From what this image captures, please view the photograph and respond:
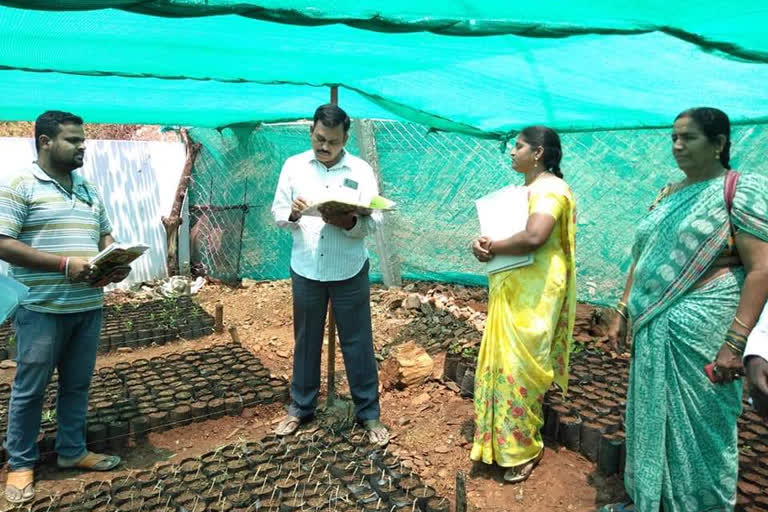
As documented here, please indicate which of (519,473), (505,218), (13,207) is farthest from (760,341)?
(13,207)

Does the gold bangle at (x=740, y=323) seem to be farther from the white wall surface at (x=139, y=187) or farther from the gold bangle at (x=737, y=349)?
the white wall surface at (x=139, y=187)

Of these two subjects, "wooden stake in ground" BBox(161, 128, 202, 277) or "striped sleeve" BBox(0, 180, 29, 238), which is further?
"wooden stake in ground" BBox(161, 128, 202, 277)

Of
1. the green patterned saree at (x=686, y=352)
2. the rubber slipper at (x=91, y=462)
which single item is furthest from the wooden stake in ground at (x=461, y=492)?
the rubber slipper at (x=91, y=462)

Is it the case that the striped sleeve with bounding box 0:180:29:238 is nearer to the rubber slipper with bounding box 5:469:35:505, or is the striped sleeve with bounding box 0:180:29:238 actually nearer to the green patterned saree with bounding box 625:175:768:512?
the rubber slipper with bounding box 5:469:35:505

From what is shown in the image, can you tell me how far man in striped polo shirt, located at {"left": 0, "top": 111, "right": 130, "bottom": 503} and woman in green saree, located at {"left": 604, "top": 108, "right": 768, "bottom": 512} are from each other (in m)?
2.69

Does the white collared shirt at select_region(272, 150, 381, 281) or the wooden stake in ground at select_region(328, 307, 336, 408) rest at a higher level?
the white collared shirt at select_region(272, 150, 381, 281)

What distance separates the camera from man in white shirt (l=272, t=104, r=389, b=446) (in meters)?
3.30

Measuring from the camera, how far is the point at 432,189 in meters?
7.21

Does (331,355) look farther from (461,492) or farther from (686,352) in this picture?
(686,352)

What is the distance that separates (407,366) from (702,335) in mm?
2589

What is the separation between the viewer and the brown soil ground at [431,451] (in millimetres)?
3043

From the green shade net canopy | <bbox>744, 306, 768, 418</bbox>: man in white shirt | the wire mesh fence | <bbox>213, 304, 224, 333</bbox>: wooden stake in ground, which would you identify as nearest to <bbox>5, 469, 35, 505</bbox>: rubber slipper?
the green shade net canopy

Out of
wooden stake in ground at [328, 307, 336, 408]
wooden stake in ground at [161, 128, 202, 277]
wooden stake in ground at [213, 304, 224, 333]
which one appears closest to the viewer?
wooden stake in ground at [328, 307, 336, 408]

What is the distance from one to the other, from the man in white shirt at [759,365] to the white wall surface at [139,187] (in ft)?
25.4
